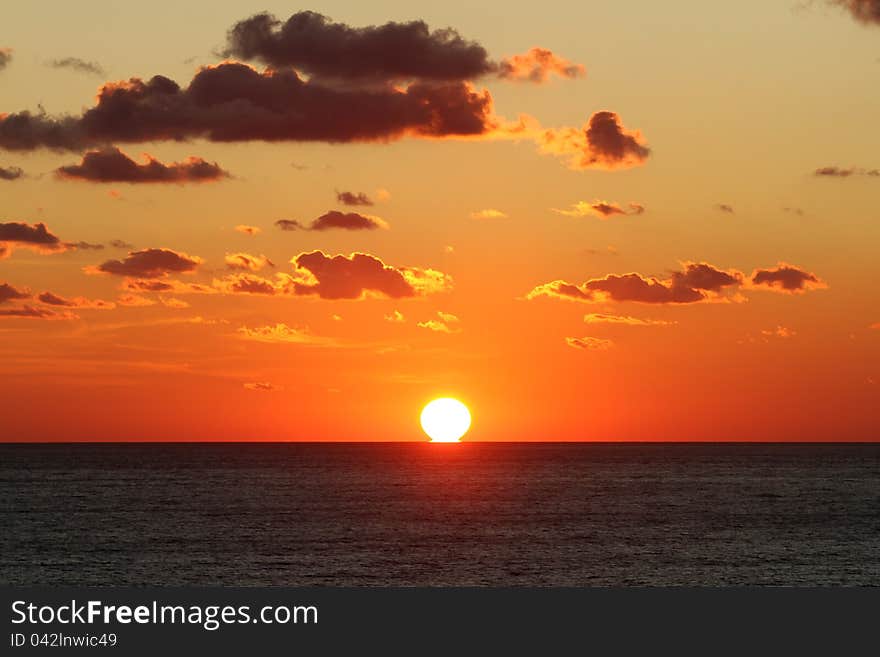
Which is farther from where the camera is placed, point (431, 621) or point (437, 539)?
point (437, 539)

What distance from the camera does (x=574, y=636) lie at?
3622 cm

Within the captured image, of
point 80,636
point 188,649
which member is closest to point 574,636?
point 188,649

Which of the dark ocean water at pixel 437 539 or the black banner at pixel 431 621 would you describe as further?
the dark ocean water at pixel 437 539

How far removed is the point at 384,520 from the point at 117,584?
47.3 meters

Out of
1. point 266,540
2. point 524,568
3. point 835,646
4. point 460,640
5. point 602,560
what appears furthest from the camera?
point 266,540

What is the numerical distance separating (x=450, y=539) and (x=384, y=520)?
67.2 ft

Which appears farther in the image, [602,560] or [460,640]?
[602,560]

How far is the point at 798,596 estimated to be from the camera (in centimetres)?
4091

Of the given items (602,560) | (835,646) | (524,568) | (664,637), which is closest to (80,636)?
(664,637)

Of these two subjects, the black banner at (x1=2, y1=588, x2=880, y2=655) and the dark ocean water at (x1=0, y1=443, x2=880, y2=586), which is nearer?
the black banner at (x1=2, y1=588, x2=880, y2=655)

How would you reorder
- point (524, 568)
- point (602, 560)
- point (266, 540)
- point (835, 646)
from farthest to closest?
point (266, 540) → point (602, 560) → point (524, 568) → point (835, 646)

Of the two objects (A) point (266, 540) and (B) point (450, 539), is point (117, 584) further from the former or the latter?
(B) point (450, 539)

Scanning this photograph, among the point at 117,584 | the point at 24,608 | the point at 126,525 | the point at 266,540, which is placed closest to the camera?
the point at 24,608

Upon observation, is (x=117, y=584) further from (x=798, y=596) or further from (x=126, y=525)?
(x=798, y=596)
